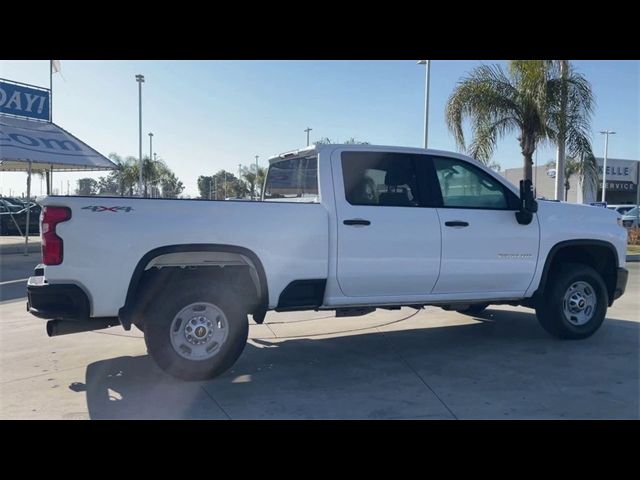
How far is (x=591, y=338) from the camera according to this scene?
646cm

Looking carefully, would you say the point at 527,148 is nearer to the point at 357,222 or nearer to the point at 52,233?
the point at 357,222

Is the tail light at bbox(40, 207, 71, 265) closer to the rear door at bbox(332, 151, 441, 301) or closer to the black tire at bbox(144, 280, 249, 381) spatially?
the black tire at bbox(144, 280, 249, 381)

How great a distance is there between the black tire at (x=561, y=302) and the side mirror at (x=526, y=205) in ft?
2.94

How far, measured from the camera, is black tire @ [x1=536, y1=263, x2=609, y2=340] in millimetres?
6117

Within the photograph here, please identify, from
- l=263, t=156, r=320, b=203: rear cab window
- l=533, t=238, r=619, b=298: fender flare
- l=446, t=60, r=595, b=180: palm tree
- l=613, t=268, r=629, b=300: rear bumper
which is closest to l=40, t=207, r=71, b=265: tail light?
l=263, t=156, r=320, b=203: rear cab window

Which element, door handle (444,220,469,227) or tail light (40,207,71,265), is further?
door handle (444,220,469,227)

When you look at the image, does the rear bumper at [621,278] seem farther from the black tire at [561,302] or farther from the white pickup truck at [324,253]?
the black tire at [561,302]

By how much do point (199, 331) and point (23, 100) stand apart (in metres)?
17.8

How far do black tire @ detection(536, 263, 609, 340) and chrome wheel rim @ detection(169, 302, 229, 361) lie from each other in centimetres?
370

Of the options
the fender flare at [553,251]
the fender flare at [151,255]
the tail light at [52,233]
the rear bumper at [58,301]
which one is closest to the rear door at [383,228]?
the fender flare at [151,255]

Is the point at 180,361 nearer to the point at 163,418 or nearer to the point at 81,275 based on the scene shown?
the point at 163,418

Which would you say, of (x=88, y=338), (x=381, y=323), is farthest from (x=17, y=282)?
(x=381, y=323)

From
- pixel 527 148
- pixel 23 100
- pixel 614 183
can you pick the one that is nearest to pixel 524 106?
pixel 527 148
